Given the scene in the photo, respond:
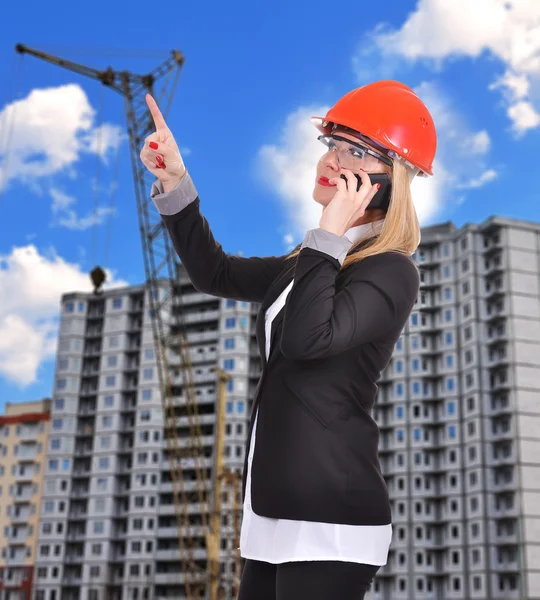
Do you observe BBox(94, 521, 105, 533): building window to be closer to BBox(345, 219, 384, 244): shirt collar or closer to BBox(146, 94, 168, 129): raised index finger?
BBox(146, 94, 168, 129): raised index finger

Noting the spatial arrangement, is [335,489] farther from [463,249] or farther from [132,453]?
[132,453]

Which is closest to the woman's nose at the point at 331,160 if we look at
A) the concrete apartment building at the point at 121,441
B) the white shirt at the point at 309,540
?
the white shirt at the point at 309,540

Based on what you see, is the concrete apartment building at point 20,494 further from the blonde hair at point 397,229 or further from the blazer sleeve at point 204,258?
the blonde hair at point 397,229

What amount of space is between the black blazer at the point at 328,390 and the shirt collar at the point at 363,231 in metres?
0.16

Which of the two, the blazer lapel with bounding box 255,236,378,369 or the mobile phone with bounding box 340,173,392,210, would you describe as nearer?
the blazer lapel with bounding box 255,236,378,369

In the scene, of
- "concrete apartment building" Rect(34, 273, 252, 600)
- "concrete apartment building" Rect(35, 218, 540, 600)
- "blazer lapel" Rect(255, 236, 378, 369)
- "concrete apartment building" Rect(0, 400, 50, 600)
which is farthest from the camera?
"concrete apartment building" Rect(0, 400, 50, 600)

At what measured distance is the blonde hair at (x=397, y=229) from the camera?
7.39 ft

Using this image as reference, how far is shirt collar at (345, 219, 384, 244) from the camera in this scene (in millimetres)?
2371

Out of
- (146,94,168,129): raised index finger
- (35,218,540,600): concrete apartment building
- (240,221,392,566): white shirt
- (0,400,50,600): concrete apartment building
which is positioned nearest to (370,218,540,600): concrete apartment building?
(35,218,540,600): concrete apartment building

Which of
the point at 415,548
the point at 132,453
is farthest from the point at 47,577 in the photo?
the point at 415,548

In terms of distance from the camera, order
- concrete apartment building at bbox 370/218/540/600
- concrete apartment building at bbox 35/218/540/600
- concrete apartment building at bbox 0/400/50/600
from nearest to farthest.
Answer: concrete apartment building at bbox 370/218/540/600 → concrete apartment building at bbox 35/218/540/600 → concrete apartment building at bbox 0/400/50/600

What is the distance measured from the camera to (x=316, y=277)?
205 cm

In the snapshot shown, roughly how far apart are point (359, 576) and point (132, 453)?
7452 cm

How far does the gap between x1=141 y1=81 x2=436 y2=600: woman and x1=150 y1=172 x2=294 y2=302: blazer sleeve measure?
170 millimetres
